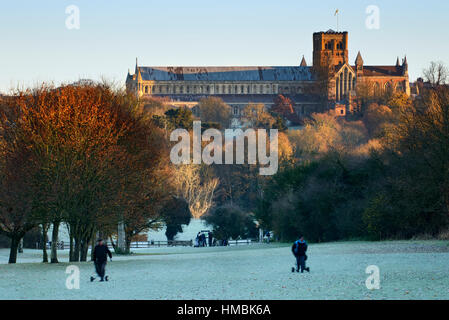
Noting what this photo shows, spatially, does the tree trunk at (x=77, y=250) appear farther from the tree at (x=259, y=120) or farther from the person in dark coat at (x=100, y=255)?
the tree at (x=259, y=120)

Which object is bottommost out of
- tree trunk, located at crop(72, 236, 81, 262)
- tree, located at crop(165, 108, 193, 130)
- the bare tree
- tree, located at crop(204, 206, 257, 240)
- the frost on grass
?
the frost on grass

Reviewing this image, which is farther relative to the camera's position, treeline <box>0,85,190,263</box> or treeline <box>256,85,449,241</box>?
treeline <box>256,85,449,241</box>

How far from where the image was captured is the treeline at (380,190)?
146 feet

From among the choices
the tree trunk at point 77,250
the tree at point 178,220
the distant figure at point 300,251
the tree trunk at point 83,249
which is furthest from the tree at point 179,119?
the distant figure at point 300,251

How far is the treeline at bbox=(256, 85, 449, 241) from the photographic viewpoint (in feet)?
146

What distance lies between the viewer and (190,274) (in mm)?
30141

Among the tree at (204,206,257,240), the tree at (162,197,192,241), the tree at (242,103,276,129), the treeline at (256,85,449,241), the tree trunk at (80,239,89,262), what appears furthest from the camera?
the tree at (242,103,276,129)

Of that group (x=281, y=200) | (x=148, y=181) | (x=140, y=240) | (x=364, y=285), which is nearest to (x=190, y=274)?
(x=364, y=285)

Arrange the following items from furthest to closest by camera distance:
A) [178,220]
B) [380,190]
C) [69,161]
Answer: [178,220] → [380,190] → [69,161]

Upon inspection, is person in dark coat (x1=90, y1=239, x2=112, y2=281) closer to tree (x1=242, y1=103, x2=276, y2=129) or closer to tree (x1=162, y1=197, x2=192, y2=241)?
tree (x1=162, y1=197, x2=192, y2=241)

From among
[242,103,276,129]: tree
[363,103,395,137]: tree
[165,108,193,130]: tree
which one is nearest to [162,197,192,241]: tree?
[165,108,193,130]: tree

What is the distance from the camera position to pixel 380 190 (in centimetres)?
5044

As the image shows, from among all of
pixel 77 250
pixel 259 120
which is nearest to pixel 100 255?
pixel 77 250

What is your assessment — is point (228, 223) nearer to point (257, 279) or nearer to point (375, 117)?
A: point (257, 279)
